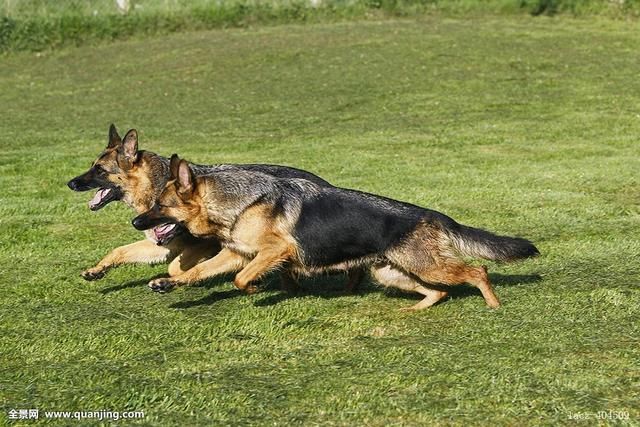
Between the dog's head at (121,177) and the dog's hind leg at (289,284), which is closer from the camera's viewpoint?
the dog's hind leg at (289,284)

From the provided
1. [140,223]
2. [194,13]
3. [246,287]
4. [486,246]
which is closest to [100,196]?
[140,223]

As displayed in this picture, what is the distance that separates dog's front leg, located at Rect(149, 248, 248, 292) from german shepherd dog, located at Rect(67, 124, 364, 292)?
0.37 meters

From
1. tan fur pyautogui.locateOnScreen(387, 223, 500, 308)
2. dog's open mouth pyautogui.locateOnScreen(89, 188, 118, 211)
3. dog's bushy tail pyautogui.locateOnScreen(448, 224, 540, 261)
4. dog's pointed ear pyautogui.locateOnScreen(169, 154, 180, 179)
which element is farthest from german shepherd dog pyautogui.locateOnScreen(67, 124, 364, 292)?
dog's bushy tail pyautogui.locateOnScreen(448, 224, 540, 261)

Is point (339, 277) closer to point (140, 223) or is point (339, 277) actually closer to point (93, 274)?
point (140, 223)

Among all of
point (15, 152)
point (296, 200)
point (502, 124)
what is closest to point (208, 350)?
point (296, 200)

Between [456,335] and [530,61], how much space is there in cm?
1586

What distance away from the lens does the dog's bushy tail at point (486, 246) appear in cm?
598

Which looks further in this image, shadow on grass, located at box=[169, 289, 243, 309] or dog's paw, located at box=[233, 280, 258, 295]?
shadow on grass, located at box=[169, 289, 243, 309]

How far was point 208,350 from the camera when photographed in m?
5.29

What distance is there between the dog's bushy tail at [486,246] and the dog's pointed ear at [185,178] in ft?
5.53

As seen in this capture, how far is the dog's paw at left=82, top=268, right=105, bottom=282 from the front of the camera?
672 cm

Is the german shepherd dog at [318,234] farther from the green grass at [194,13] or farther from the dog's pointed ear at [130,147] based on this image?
the green grass at [194,13]

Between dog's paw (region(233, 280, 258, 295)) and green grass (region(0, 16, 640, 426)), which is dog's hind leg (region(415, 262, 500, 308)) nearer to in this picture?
green grass (region(0, 16, 640, 426))

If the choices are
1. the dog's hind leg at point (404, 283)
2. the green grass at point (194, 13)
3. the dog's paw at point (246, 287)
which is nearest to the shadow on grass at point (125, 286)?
the dog's paw at point (246, 287)
